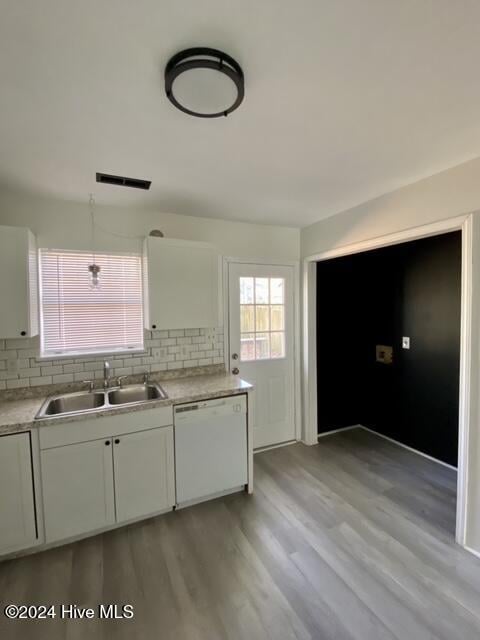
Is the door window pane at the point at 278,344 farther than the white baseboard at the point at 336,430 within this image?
No

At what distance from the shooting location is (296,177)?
206 centimetres

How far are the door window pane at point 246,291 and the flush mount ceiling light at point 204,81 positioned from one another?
1.97 metres

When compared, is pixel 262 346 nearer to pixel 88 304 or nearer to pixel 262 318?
A: pixel 262 318

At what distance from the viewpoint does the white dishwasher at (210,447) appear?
230cm

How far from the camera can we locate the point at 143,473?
2180 mm

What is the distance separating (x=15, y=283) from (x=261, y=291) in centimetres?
210

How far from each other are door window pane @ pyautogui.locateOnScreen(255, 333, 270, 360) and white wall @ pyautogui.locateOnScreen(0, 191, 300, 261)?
835 mm

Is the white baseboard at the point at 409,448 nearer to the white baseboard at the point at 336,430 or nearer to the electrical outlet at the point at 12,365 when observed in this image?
the white baseboard at the point at 336,430

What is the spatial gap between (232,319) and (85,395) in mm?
1465

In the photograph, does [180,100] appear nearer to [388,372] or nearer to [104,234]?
[104,234]

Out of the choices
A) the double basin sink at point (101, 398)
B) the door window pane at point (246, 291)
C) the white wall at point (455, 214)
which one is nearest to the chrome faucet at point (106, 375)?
the double basin sink at point (101, 398)

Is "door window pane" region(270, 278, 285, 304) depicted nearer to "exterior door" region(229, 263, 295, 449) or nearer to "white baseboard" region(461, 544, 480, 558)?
"exterior door" region(229, 263, 295, 449)

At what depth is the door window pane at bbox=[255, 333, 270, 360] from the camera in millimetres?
3246

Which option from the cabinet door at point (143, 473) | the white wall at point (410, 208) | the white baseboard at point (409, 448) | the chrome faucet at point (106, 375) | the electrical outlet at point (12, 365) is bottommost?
the white baseboard at point (409, 448)
